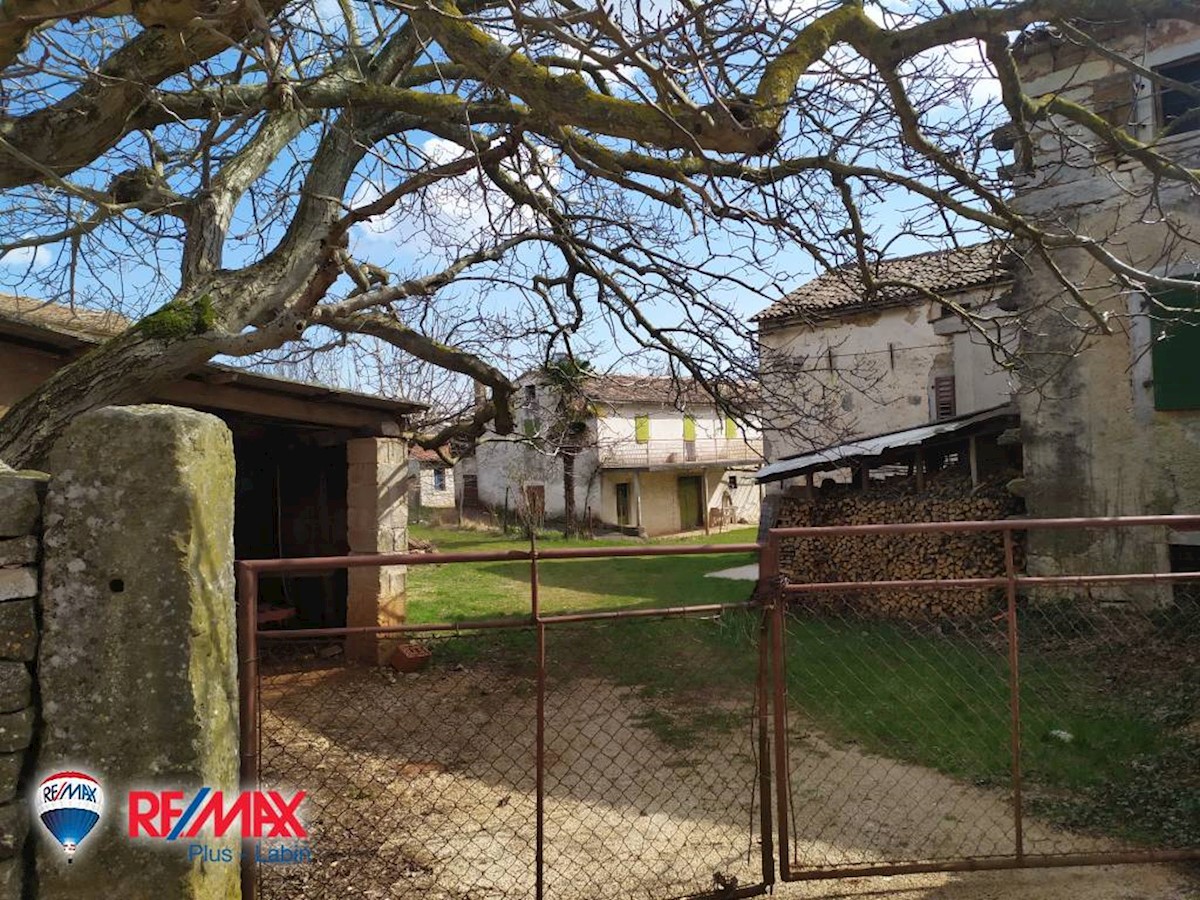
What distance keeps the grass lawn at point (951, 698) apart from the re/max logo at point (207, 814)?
149 inches

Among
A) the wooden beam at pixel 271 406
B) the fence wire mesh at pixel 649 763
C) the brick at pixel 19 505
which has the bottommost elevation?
the fence wire mesh at pixel 649 763

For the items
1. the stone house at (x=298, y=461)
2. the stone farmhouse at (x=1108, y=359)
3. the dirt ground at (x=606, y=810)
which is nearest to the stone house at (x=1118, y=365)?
the stone farmhouse at (x=1108, y=359)

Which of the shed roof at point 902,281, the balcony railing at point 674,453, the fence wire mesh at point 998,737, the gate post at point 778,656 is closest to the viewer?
the gate post at point 778,656

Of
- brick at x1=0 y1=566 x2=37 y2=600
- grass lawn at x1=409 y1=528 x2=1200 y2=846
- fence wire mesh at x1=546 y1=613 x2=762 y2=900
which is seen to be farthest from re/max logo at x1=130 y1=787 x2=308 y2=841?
grass lawn at x1=409 y1=528 x2=1200 y2=846

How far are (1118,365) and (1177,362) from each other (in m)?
0.61

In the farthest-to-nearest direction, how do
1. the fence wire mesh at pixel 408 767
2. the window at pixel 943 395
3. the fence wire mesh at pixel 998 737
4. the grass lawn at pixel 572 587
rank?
the window at pixel 943 395
the grass lawn at pixel 572 587
the fence wire mesh at pixel 998 737
the fence wire mesh at pixel 408 767

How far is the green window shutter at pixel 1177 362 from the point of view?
8422mm

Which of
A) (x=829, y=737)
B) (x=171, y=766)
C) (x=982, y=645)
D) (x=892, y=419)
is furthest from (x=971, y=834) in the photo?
(x=892, y=419)

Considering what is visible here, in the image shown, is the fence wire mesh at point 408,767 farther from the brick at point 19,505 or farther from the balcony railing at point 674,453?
the balcony railing at point 674,453

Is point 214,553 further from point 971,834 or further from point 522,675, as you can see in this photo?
point 522,675

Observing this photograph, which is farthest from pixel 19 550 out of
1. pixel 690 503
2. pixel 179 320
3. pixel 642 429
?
pixel 690 503

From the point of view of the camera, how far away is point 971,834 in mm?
4469

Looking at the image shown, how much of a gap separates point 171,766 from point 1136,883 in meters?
4.03

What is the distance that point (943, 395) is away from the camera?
1580 centimetres
